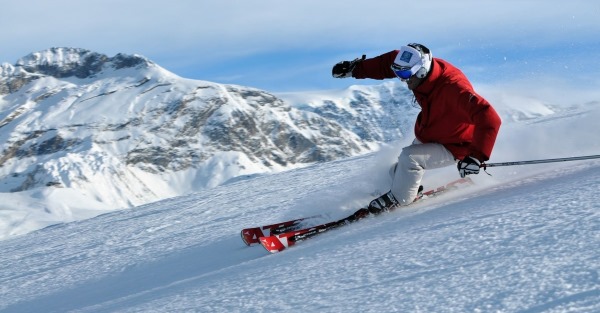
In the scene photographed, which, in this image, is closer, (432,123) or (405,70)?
(405,70)

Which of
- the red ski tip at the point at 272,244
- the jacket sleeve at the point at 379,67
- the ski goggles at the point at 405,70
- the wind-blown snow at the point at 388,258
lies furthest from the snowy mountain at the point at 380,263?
the ski goggles at the point at 405,70

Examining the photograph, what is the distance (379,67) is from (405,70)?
112cm

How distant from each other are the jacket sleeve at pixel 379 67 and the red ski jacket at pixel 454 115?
756 mm

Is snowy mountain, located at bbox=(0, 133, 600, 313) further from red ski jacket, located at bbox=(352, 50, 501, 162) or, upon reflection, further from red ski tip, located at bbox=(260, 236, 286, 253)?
red ski jacket, located at bbox=(352, 50, 501, 162)

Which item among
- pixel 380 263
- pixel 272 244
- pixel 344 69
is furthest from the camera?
pixel 344 69

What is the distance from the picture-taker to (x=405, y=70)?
580cm

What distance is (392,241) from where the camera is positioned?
444 centimetres

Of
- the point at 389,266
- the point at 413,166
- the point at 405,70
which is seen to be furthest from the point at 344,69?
the point at 389,266

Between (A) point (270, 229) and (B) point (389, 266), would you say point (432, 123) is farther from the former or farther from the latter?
(B) point (389, 266)

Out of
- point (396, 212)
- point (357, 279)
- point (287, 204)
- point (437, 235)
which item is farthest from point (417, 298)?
point (287, 204)

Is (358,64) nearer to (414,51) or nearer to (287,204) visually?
(414,51)

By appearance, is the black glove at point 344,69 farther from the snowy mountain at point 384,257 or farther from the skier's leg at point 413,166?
the skier's leg at point 413,166

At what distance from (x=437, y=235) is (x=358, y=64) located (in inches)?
133

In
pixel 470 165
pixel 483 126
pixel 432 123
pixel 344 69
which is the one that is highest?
pixel 344 69
